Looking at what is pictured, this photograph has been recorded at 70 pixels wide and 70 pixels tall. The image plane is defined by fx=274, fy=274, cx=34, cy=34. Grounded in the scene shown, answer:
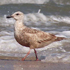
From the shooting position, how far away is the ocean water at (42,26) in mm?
5988

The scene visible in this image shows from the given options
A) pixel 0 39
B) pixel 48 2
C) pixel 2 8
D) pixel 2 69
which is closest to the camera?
pixel 2 69

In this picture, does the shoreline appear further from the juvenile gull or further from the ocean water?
the juvenile gull

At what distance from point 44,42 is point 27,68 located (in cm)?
109

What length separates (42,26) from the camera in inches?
384

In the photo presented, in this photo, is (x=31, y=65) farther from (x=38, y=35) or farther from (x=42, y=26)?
(x=42, y=26)

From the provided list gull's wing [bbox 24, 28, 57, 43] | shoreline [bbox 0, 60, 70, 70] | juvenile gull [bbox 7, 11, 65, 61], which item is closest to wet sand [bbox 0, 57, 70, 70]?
shoreline [bbox 0, 60, 70, 70]

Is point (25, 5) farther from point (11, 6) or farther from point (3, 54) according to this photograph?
point (3, 54)

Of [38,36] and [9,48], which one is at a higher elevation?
[38,36]

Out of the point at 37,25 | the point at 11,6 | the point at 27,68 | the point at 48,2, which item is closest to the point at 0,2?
the point at 11,6

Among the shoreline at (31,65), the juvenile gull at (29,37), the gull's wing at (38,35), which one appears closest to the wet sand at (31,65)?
the shoreline at (31,65)

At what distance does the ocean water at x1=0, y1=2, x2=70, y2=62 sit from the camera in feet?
19.6

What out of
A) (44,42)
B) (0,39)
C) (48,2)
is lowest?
(48,2)

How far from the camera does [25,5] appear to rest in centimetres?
1291

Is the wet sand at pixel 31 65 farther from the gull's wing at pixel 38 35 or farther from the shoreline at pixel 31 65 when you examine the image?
the gull's wing at pixel 38 35
